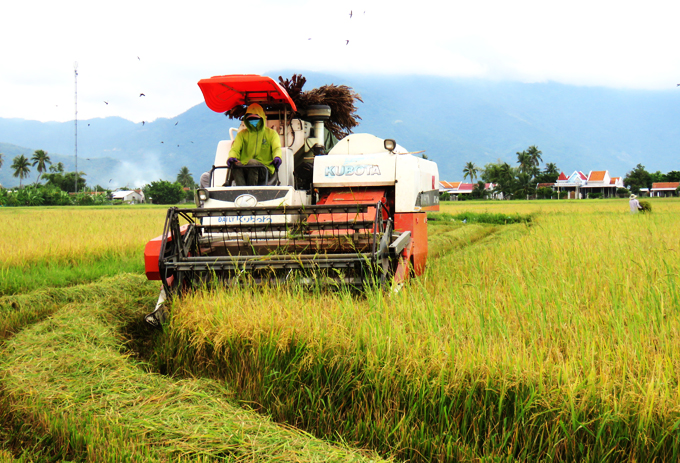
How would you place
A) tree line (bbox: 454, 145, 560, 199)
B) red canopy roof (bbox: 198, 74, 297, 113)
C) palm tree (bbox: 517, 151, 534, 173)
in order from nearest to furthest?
red canopy roof (bbox: 198, 74, 297, 113) → tree line (bbox: 454, 145, 560, 199) → palm tree (bbox: 517, 151, 534, 173)

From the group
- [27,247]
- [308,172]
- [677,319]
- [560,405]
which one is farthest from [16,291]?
[677,319]

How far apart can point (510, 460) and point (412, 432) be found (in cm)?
51

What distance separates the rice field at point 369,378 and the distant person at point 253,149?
218 centimetres

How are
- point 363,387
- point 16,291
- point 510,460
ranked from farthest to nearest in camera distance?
point 16,291 < point 363,387 < point 510,460

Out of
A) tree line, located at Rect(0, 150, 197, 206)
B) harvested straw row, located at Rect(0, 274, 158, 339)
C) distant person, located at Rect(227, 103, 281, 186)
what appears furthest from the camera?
tree line, located at Rect(0, 150, 197, 206)

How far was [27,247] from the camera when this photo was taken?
8898 millimetres

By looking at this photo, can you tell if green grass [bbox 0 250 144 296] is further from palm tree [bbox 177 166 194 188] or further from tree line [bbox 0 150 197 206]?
palm tree [bbox 177 166 194 188]

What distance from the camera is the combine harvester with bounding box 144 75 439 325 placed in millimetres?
4309

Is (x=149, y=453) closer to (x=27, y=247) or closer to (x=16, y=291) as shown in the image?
(x=16, y=291)

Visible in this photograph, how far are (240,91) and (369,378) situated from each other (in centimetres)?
446

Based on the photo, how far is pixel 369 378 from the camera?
9.43 ft

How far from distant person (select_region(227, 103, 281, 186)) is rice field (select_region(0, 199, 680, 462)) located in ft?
7.16

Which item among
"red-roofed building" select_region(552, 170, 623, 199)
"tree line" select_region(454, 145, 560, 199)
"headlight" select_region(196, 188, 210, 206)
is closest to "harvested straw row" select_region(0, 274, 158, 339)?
"headlight" select_region(196, 188, 210, 206)

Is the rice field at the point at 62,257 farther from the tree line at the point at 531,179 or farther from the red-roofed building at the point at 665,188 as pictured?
the red-roofed building at the point at 665,188
